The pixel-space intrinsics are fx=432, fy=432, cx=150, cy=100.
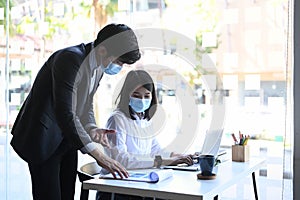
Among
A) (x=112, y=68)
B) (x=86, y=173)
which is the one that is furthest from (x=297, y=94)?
(x=86, y=173)

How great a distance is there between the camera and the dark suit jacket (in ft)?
6.07

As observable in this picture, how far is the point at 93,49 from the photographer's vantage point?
1997 millimetres

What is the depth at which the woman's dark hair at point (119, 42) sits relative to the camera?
6.31 ft

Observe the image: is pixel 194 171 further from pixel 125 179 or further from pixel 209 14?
pixel 209 14

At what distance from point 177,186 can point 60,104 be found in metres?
0.60

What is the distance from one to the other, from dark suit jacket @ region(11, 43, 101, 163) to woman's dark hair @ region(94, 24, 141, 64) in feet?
0.35

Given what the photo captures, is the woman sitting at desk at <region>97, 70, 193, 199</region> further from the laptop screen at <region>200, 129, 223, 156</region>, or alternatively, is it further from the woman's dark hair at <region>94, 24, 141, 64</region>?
the woman's dark hair at <region>94, 24, 141, 64</region>

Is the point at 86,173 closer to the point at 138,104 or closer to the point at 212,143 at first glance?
the point at 138,104

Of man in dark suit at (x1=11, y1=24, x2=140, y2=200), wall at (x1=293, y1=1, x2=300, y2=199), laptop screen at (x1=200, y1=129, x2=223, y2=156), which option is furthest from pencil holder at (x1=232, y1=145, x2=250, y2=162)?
man in dark suit at (x1=11, y1=24, x2=140, y2=200)

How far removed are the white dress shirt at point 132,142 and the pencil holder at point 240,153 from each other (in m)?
0.36

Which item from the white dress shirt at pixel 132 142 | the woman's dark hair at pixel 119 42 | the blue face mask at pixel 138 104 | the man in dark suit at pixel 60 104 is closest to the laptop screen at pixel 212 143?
the white dress shirt at pixel 132 142

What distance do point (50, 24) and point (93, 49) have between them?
1.28m

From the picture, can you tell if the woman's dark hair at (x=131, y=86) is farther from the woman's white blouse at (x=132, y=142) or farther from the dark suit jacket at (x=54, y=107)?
the dark suit jacket at (x=54, y=107)

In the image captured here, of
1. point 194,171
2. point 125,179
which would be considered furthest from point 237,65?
point 125,179
